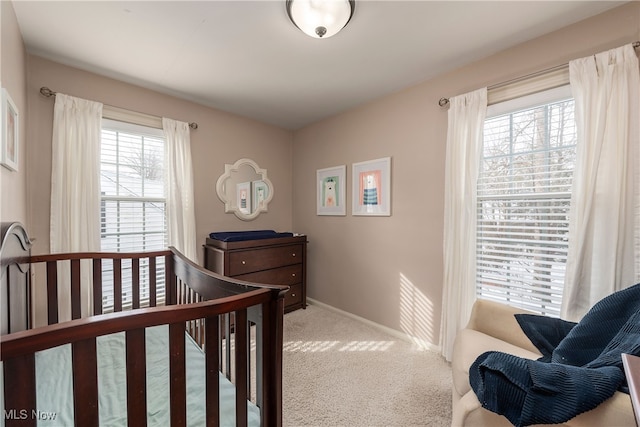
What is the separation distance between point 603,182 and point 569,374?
121 centimetres

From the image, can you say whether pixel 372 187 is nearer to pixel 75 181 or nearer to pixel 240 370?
pixel 240 370

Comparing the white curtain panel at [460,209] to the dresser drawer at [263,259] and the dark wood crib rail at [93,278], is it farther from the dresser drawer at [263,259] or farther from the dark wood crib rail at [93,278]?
the dark wood crib rail at [93,278]

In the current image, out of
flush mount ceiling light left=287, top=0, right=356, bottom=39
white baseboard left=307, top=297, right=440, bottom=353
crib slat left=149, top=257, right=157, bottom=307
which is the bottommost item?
white baseboard left=307, top=297, right=440, bottom=353

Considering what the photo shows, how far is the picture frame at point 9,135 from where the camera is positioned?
4.20ft

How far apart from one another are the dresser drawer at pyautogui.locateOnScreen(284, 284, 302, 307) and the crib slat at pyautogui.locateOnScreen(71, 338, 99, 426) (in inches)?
100

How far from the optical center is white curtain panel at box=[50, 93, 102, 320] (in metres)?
1.99

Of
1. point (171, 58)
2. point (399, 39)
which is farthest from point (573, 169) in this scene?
point (171, 58)

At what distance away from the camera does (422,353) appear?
2.30 meters

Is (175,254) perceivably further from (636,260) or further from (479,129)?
(636,260)

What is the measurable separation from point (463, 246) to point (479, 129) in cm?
88

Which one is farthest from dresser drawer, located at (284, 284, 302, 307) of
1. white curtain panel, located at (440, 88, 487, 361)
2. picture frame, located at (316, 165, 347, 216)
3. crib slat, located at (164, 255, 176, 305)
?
white curtain panel, located at (440, 88, 487, 361)

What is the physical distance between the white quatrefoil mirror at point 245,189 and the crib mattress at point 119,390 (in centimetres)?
191

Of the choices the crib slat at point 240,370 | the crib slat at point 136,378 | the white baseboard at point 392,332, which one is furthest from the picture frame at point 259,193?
the crib slat at point 136,378

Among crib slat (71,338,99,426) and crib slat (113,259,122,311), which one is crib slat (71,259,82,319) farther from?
crib slat (71,338,99,426)
